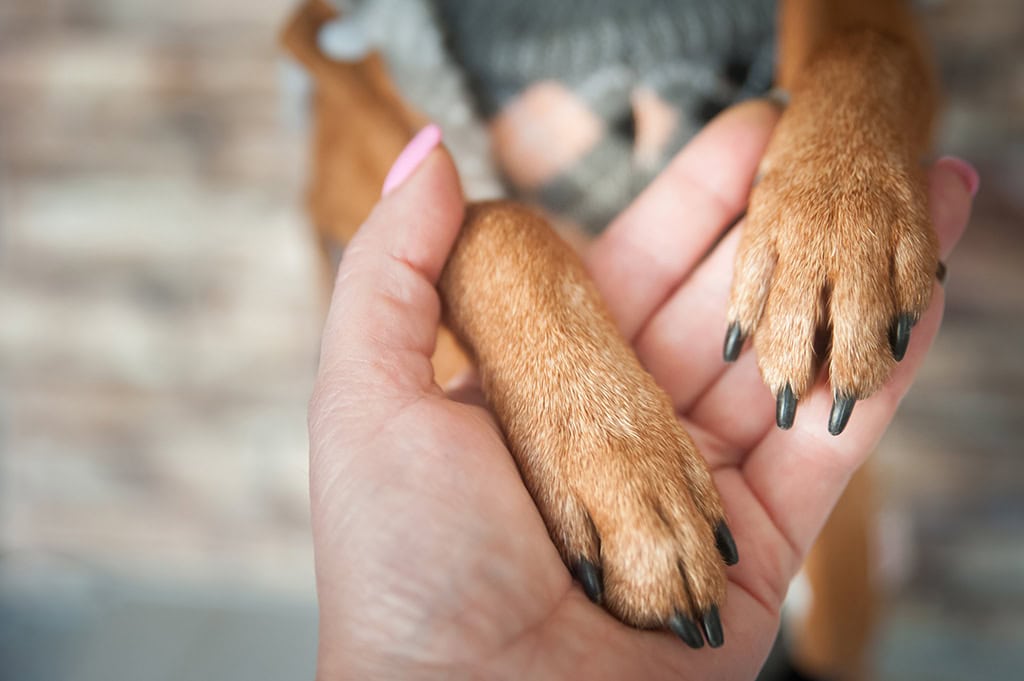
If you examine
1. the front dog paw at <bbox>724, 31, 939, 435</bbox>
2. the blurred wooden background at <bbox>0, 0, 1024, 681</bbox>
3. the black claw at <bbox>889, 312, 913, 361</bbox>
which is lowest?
the blurred wooden background at <bbox>0, 0, 1024, 681</bbox>

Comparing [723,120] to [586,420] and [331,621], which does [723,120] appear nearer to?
[586,420]

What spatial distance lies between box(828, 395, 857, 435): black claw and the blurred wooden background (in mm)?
1183

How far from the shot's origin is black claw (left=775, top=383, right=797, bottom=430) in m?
0.76

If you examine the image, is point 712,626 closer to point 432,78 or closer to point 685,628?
point 685,628

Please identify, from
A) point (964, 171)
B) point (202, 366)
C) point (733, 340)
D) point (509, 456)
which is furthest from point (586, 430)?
point (202, 366)

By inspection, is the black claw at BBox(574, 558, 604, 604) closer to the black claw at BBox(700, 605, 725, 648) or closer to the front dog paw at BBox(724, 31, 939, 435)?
the black claw at BBox(700, 605, 725, 648)

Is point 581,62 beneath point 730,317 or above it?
above

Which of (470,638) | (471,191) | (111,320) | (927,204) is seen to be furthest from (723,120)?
(111,320)

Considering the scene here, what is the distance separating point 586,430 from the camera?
2.46ft

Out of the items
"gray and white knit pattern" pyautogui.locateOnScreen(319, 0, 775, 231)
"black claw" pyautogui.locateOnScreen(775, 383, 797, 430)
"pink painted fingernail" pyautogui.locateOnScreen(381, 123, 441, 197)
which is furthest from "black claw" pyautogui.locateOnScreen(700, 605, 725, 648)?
"gray and white knit pattern" pyautogui.locateOnScreen(319, 0, 775, 231)

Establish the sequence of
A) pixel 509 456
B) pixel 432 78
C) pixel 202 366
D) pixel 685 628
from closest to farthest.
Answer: pixel 685 628
pixel 509 456
pixel 432 78
pixel 202 366

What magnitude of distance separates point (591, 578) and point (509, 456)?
149 mm

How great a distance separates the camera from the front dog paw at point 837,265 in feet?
2.45

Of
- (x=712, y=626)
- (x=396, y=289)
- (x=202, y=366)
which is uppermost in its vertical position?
(x=396, y=289)
